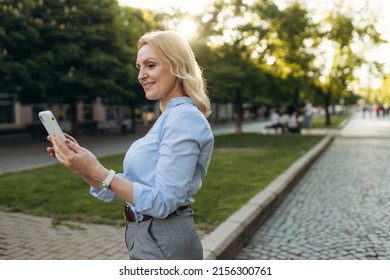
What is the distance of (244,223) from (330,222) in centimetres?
145

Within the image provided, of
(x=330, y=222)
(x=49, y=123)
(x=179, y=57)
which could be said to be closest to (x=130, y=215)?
(x=49, y=123)

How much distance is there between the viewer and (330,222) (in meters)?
5.54

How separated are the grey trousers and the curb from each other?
2076 millimetres

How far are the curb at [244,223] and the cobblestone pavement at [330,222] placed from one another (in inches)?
4.1

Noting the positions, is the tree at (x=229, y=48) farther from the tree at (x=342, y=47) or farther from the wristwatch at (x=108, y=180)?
the wristwatch at (x=108, y=180)

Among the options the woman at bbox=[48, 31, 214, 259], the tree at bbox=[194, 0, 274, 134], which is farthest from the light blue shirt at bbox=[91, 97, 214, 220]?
the tree at bbox=[194, 0, 274, 134]

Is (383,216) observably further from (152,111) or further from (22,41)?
(152,111)

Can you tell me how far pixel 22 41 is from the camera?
51.0 feet

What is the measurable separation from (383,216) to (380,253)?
166 centimetres

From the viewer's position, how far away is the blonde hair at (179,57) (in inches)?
66.4

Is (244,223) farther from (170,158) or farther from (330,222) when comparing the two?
(170,158)

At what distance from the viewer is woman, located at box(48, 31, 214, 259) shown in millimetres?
1566
